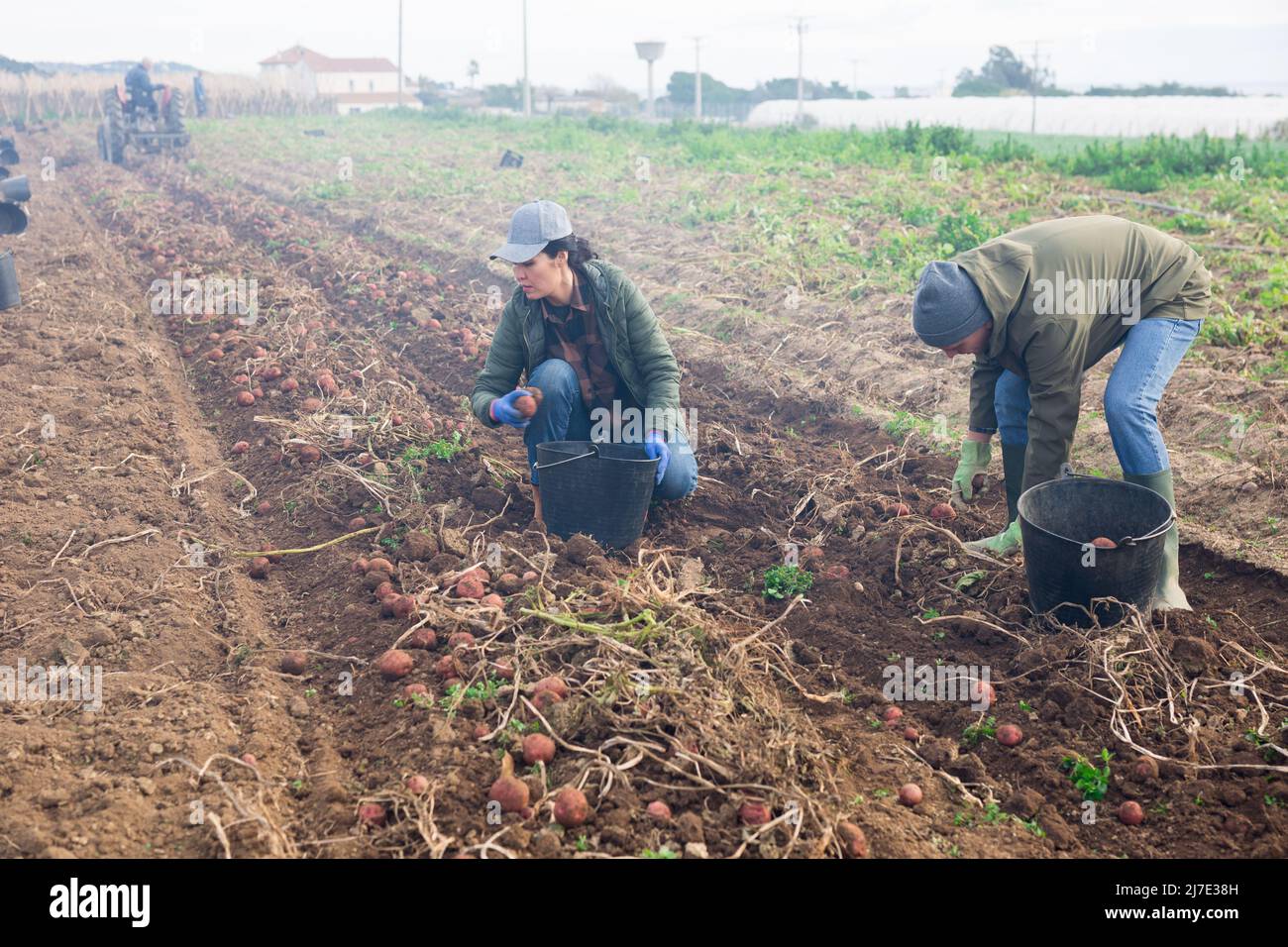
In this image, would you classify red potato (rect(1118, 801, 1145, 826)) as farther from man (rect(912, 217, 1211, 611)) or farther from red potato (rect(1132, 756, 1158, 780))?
man (rect(912, 217, 1211, 611))

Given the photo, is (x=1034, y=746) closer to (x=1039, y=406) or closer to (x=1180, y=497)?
(x=1039, y=406)

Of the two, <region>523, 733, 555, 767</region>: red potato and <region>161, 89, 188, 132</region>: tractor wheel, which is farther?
<region>161, 89, 188, 132</region>: tractor wheel

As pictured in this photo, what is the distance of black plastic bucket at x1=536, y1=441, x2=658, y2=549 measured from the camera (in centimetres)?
394

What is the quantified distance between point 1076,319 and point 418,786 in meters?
2.47

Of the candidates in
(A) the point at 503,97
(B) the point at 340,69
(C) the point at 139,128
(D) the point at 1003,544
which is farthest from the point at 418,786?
(B) the point at 340,69

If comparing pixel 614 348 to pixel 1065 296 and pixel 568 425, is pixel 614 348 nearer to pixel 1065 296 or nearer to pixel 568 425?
pixel 568 425

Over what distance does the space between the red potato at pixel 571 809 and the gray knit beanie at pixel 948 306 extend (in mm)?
1821

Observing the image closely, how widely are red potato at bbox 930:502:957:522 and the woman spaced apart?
1.03 m

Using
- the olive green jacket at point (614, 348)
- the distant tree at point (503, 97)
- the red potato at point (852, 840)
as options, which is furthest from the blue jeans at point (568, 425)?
the distant tree at point (503, 97)

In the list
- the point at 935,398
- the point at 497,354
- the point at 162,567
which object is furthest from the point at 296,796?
the point at 935,398

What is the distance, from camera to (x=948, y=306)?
11.0 feet

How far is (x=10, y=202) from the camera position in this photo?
815 centimetres

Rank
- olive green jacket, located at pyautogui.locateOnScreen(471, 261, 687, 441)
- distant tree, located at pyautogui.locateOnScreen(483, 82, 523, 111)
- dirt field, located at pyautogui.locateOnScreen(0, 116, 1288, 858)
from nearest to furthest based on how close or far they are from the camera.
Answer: dirt field, located at pyautogui.locateOnScreen(0, 116, 1288, 858), olive green jacket, located at pyautogui.locateOnScreen(471, 261, 687, 441), distant tree, located at pyautogui.locateOnScreen(483, 82, 523, 111)

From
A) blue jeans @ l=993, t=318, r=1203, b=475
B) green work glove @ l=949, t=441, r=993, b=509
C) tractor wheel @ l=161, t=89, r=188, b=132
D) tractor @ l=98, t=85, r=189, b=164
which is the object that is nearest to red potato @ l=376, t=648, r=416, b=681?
green work glove @ l=949, t=441, r=993, b=509
